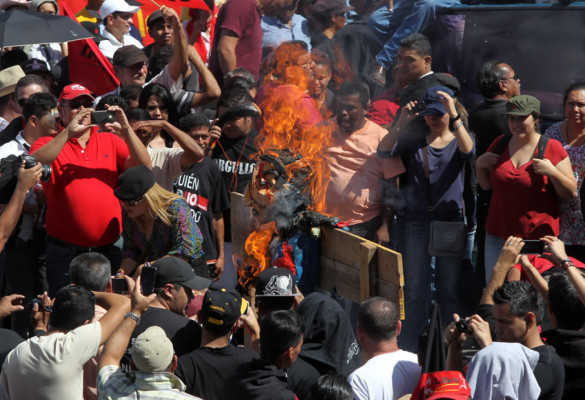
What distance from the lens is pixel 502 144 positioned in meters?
6.59

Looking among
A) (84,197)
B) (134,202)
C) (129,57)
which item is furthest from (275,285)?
(129,57)

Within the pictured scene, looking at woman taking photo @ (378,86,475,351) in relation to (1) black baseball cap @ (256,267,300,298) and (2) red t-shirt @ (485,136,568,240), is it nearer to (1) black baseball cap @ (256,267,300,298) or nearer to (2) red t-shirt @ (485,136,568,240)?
(2) red t-shirt @ (485,136,568,240)

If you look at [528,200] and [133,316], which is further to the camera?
[528,200]

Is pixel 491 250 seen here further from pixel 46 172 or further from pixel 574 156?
pixel 46 172

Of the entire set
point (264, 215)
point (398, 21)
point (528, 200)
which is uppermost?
point (398, 21)

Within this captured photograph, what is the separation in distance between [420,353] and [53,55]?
6244mm

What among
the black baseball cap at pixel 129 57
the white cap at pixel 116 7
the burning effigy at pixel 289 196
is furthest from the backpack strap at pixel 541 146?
the white cap at pixel 116 7

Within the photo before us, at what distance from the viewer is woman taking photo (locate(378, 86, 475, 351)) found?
6.68m

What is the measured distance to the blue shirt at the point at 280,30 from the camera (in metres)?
8.25

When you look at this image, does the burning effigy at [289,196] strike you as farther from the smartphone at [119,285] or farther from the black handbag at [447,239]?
the smartphone at [119,285]

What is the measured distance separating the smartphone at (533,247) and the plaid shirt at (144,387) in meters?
2.27

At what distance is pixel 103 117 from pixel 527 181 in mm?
2955

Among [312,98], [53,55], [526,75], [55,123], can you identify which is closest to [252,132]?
[312,98]

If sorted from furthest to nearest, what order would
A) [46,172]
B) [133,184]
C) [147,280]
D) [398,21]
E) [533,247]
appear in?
[398,21] < [46,172] < [133,184] < [533,247] < [147,280]
